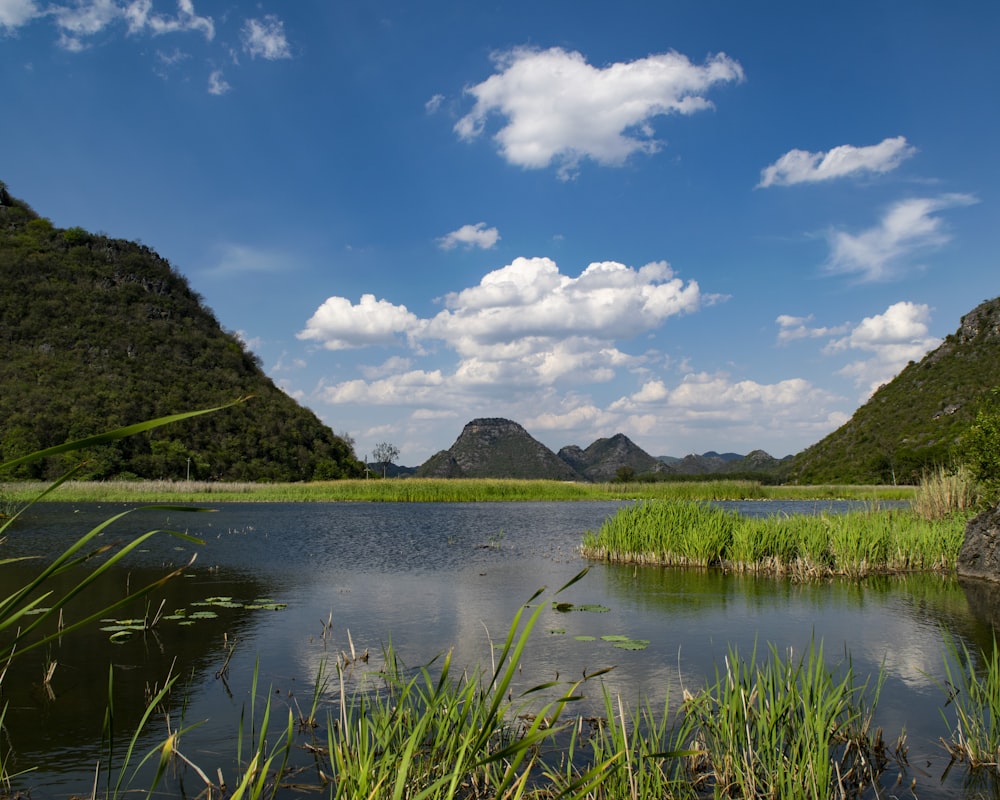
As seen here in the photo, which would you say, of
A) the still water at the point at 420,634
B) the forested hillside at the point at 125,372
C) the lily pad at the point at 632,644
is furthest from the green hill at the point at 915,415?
the forested hillside at the point at 125,372

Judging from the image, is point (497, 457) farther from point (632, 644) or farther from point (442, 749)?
point (442, 749)

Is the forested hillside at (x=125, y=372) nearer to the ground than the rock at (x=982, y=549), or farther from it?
farther from it

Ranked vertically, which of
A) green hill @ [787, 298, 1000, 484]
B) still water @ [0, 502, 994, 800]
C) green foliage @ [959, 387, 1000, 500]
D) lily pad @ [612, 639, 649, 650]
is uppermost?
green hill @ [787, 298, 1000, 484]

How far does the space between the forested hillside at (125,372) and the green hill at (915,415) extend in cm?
5652

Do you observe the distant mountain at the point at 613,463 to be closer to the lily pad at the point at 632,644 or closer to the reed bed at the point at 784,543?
the reed bed at the point at 784,543

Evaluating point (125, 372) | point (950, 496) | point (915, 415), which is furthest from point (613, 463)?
point (950, 496)

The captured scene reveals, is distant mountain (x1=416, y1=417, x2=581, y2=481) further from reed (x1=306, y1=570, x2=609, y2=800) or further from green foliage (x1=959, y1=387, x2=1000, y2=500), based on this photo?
reed (x1=306, y1=570, x2=609, y2=800)

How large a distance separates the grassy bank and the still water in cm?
2842

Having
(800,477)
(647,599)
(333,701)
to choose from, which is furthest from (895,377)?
(333,701)

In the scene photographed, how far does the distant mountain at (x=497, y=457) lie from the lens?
166 m

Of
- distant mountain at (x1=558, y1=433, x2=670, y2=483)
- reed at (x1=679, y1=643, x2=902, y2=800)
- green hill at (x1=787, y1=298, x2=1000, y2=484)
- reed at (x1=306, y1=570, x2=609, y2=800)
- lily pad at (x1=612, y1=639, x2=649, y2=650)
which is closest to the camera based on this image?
reed at (x1=306, y1=570, x2=609, y2=800)

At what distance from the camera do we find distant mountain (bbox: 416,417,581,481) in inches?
6535

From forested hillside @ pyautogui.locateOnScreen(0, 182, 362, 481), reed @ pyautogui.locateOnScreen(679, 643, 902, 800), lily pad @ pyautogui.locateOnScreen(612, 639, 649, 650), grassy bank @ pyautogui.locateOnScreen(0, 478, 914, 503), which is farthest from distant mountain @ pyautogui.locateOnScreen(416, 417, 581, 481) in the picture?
reed @ pyautogui.locateOnScreen(679, 643, 902, 800)

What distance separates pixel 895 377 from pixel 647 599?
8889 centimetres
